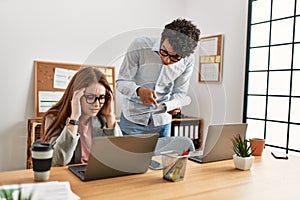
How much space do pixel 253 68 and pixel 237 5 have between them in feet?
2.26

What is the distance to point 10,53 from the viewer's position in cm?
289

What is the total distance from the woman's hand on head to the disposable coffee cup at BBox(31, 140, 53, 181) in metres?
0.34

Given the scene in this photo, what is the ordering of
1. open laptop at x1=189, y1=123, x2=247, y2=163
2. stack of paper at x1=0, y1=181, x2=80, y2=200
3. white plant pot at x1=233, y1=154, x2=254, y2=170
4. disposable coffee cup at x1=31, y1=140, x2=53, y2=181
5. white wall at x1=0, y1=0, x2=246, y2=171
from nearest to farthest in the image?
stack of paper at x1=0, y1=181, x2=80, y2=200 < disposable coffee cup at x1=31, y1=140, x2=53, y2=181 < white plant pot at x1=233, y1=154, x2=254, y2=170 < open laptop at x1=189, y1=123, x2=247, y2=163 < white wall at x1=0, y1=0, x2=246, y2=171

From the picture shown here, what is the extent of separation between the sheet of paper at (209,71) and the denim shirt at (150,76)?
5.70 feet

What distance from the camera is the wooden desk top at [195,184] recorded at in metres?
1.02

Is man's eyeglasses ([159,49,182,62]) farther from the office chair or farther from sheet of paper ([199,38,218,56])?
sheet of paper ([199,38,218,56])

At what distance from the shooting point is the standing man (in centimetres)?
143

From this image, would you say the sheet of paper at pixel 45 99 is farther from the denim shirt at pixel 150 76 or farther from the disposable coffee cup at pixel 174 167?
the disposable coffee cup at pixel 174 167

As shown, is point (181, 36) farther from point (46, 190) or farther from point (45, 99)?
point (45, 99)

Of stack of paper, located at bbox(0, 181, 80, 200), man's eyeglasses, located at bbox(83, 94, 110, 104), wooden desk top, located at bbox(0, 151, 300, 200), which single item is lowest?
wooden desk top, located at bbox(0, 151, 300, 200)

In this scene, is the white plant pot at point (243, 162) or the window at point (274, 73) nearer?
the white plant pot at point (243, 162)

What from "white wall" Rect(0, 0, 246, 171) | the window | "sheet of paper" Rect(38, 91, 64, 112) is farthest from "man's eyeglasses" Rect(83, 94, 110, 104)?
the window

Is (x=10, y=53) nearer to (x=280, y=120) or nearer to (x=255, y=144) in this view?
(x=255, y=144)

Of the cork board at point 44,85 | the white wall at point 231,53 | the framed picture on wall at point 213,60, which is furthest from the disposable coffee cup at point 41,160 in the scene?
the framed picture on wall at point 213,60
